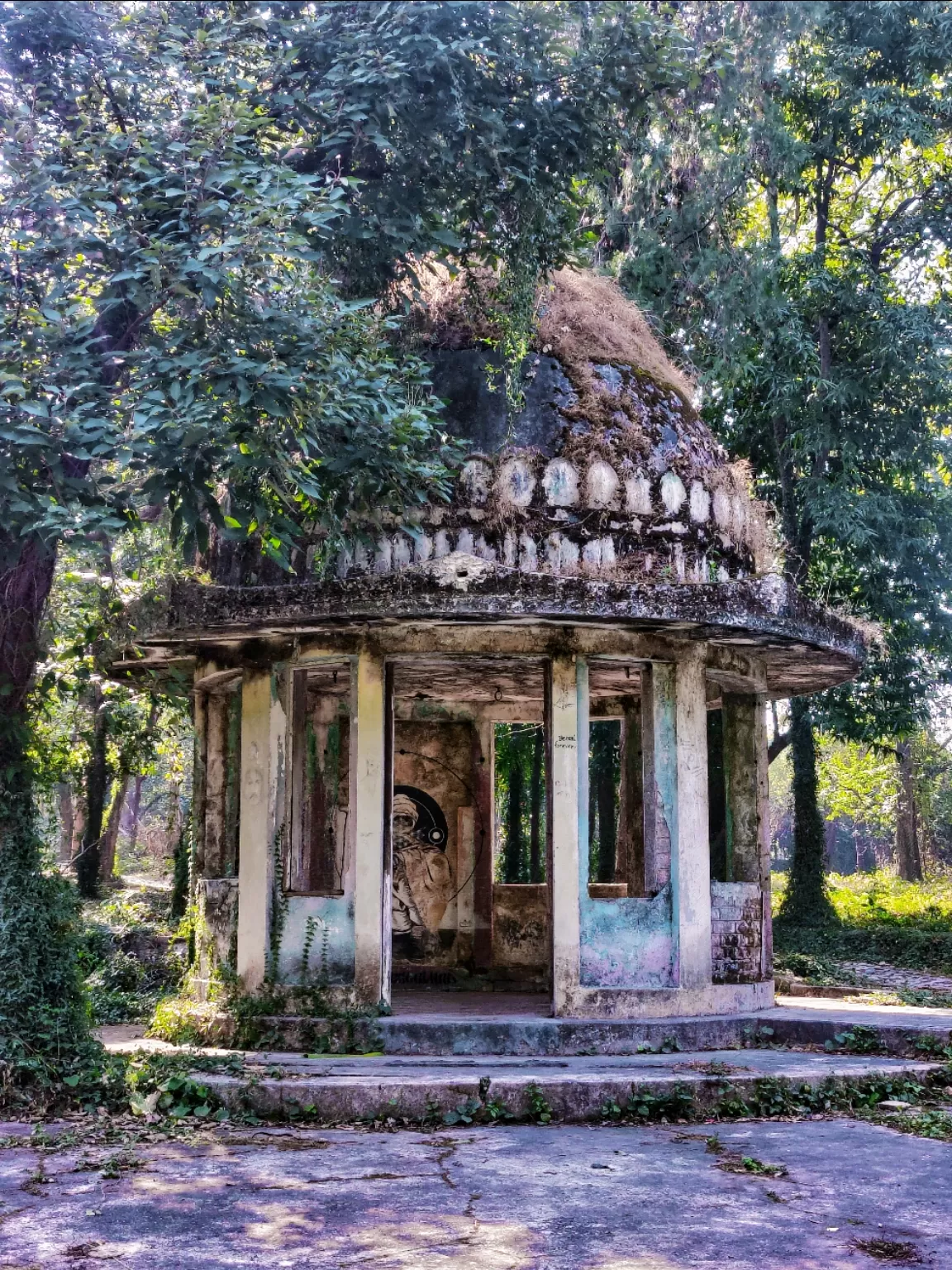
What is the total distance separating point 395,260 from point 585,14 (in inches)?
81.0

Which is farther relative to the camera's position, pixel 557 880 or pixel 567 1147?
pixel 557 880

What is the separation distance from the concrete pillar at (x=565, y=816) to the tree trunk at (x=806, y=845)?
11.6 m

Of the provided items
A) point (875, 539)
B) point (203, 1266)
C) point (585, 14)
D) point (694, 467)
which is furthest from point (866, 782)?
point (203, 1266)

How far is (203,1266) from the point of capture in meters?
4.95

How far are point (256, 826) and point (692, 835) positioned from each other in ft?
11.0

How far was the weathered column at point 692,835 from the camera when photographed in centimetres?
1035

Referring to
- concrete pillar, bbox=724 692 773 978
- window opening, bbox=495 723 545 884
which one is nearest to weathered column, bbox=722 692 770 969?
concrete pillar, bbox=724 692 773 978

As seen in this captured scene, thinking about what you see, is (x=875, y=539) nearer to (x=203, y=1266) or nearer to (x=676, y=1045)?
(x=676, y=1045)

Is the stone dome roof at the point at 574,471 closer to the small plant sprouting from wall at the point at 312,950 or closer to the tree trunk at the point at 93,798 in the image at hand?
the small plant sprouting from wall at the point at 312,950

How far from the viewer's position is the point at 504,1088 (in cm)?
805

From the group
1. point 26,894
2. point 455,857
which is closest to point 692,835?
point 26,894

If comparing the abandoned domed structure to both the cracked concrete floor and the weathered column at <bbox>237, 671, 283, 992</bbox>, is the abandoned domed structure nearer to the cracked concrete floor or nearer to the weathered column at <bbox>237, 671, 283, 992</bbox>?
the weathered column at <bbox>237, 671, 283, 992</bbox>

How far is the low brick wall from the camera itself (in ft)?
35.8

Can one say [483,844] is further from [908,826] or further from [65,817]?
[65,817]
